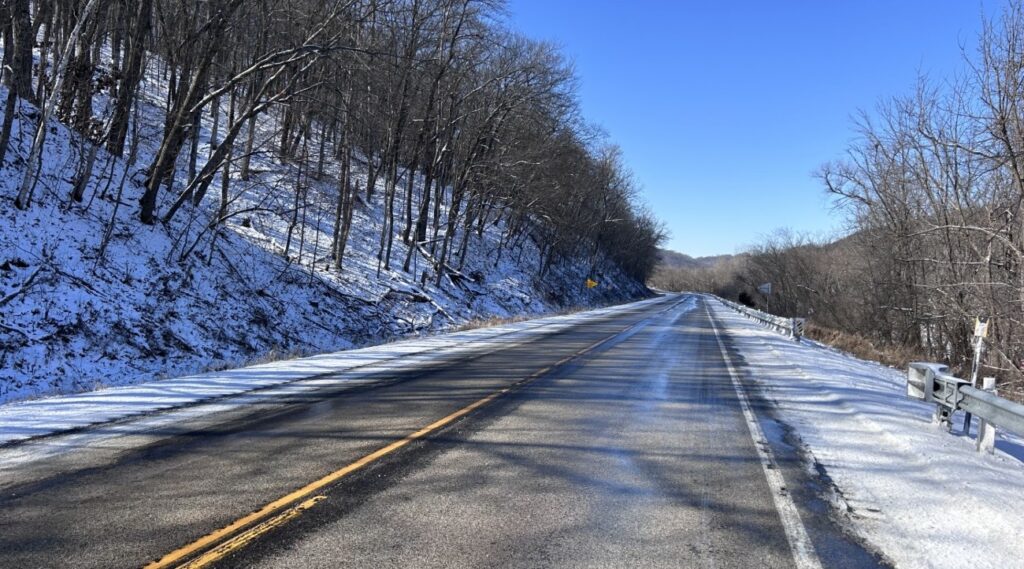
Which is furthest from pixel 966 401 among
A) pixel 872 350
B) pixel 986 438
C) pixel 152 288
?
pixel 872 350

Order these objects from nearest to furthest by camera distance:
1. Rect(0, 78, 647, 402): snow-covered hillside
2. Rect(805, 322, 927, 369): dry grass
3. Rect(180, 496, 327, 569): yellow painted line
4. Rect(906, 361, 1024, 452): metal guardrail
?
Rect(180, 496, 327, 569): yellow painted line, Rect(906, 361, 1024, 452): metal guardrail, Rect(0, 78, 647, 402): snow-covered hillside, Rect(805, 322, 927, 369): dry grass

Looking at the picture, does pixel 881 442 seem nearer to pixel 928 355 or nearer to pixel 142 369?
pixel 142 369

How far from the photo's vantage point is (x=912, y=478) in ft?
17.4

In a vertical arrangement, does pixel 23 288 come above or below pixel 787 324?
below

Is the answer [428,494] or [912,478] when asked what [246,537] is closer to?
[428,494]

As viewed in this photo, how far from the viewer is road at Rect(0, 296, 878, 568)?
11.8 ft

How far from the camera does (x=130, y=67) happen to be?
14.9 m

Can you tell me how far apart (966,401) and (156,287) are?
16.3 m

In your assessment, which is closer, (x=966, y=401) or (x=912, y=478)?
(x=912, y=478)

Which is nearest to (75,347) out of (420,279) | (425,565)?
(425,565)

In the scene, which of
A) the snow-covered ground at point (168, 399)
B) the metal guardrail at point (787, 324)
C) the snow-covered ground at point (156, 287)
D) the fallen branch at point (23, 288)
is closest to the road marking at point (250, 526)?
the snow-covered ground at point (168, 399)

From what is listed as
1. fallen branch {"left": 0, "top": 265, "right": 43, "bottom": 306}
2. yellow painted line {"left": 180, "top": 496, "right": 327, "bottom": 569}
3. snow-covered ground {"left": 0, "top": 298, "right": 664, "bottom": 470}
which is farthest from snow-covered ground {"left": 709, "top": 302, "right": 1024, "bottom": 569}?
fallen branch {"left": 0, "top": 265, "right": 43, "bottom": 306}

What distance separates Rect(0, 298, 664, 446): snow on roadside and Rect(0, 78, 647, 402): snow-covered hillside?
1673mm

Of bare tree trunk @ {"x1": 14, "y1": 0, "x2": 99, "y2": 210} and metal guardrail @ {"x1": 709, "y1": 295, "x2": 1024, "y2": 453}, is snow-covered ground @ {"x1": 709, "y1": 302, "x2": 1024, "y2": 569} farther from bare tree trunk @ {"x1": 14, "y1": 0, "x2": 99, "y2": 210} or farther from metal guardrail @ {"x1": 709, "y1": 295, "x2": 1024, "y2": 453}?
bare tree trunk @ {"x1": 14, "y1": 0, "x2": 99, "y2": 210}
